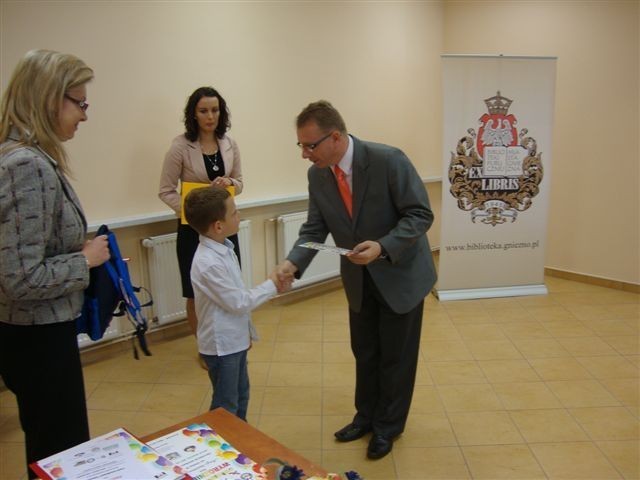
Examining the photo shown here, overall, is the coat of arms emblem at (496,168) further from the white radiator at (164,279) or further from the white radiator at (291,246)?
the white radiator at (164,279)

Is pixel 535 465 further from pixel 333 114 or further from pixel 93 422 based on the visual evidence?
pixel 93 422

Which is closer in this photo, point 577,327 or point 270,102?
point 577,327

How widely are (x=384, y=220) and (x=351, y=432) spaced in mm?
1050

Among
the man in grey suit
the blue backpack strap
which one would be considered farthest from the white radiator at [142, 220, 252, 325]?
the blue backpack strap

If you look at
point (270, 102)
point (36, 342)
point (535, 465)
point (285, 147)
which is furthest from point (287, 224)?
point (36, 342)

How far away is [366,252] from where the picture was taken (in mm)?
2025

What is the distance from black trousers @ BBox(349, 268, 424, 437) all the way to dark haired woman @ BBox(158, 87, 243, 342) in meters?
1.29

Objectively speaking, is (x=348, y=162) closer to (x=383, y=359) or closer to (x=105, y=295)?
(x=383, y=359)

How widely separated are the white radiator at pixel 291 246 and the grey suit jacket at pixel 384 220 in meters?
1.82

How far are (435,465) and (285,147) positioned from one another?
9.15 feet

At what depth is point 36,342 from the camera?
149cm

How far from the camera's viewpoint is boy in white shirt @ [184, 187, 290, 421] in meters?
1.94

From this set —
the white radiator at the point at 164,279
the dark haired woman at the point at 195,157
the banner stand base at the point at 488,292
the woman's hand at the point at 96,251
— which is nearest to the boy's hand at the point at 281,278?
the woman's hand at the point at 96,251

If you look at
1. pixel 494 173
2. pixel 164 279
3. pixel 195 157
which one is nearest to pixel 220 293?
pixel 195 157
